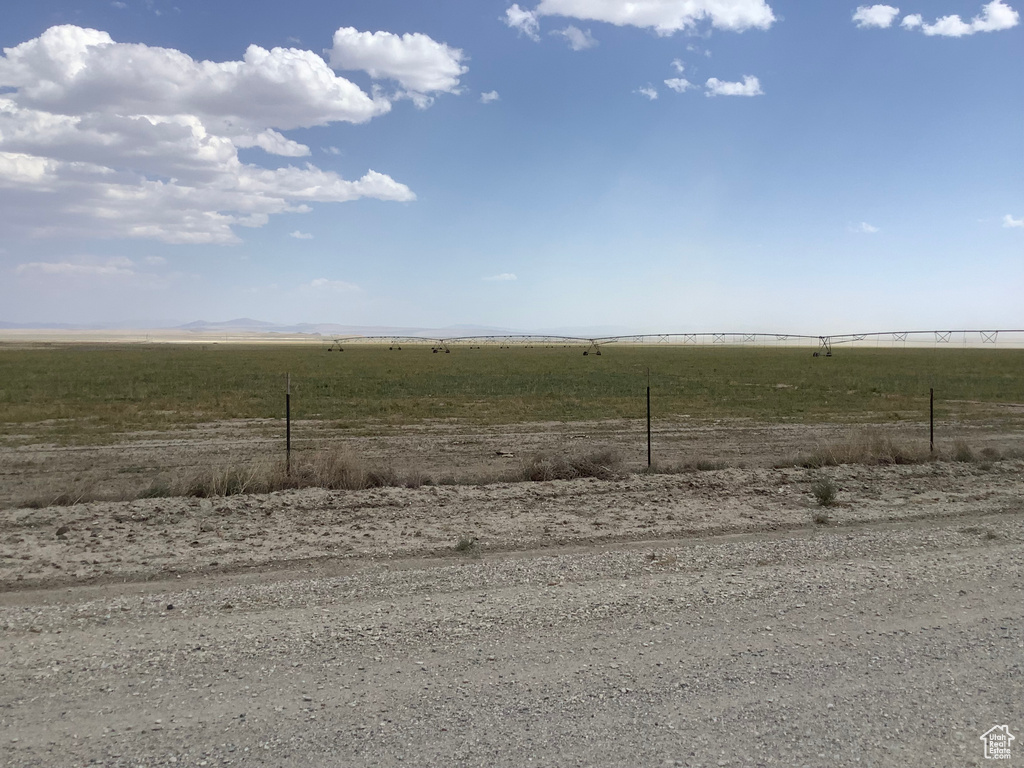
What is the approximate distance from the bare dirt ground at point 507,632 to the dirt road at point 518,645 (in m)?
0.02

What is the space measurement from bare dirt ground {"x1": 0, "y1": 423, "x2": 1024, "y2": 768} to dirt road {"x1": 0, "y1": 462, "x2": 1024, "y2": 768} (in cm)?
2

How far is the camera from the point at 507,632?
17.9 ft

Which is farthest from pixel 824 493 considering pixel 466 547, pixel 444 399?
pixel 444 399

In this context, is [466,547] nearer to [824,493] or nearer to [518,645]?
[518,645]

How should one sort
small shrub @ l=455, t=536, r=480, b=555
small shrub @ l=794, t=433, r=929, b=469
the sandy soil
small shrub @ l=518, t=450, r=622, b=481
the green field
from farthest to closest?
the green field < the sandy soil < small shrub @ l=794, t=433, r=929, b=469 < small shrub @ l=518, t=450, r=622, b=481 < small shrub @ l=455, t=536, r=480, b=555

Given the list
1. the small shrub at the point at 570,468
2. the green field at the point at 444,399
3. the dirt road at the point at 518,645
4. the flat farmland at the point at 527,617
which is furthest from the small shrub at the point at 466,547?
the green field at the point at 444,399

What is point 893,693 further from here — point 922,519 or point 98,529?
point 98,529

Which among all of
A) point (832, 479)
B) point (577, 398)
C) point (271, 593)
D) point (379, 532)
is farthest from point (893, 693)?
point (577, 398)

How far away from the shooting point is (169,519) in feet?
29.7

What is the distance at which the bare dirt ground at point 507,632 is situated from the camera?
399 centimetres

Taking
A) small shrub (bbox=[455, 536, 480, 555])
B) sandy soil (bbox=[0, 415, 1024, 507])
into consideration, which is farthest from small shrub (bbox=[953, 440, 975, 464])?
small shrub (bbox=[455, 536, 480, 555])

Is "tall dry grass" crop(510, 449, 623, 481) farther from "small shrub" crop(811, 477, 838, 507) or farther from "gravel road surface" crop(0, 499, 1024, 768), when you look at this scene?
"gravel road surface" crop(0, 499, 1024, 768)

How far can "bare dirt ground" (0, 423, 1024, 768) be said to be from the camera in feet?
13.1

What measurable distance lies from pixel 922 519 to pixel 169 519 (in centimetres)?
926
